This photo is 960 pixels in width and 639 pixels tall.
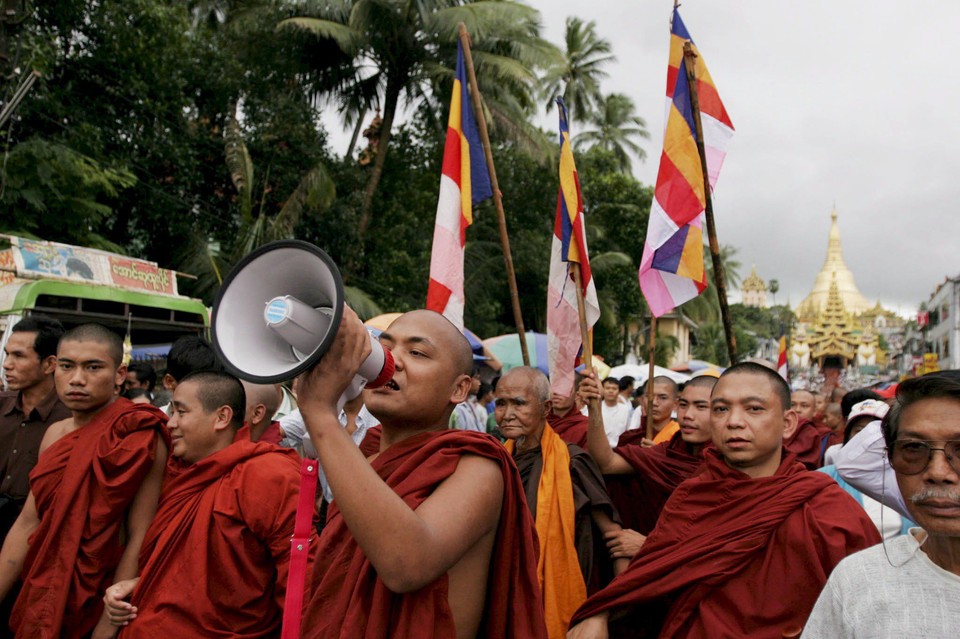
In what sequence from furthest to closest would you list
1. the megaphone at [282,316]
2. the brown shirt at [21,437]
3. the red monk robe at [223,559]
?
1. the brown shirt at [21,437]
2. the red monk robe at [223,559]
3. the megaphone at [282,316]

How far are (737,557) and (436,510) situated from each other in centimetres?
137

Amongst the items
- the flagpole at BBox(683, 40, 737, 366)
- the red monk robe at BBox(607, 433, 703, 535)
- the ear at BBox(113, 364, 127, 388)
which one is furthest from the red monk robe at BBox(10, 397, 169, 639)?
the flagpole at BBox(683, 40, 737, 366)

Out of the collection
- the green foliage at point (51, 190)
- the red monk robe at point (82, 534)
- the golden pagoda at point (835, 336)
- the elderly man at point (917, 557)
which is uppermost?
the golden pagoda at point (835, 336)

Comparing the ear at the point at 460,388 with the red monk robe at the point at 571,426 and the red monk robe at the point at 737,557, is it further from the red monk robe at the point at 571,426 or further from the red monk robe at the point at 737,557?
the red monk robe at the point at 571,426

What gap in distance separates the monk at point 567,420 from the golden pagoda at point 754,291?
4990 inches

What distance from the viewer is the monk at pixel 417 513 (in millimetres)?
1561

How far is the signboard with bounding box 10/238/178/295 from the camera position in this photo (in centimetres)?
810

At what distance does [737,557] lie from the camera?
263cm

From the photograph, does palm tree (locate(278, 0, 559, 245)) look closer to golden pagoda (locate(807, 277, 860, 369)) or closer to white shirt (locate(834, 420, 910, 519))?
white shirt (locate(834, 420, 910, 519))

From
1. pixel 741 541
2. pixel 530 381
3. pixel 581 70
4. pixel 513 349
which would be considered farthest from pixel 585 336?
pixel 581 70

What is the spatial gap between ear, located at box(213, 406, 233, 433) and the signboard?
237 inches

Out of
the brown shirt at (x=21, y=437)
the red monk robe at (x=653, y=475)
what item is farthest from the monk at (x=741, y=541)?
the brown shirt at (x=21, y=437)

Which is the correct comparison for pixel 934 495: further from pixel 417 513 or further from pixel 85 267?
pixel 85 267

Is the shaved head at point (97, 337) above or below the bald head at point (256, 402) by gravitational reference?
above
